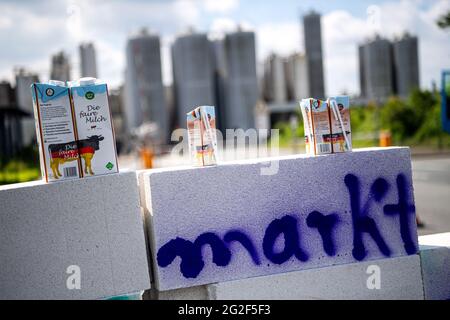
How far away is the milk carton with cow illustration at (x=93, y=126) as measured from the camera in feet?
9.72

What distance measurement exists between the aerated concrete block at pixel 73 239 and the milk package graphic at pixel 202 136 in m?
0.45

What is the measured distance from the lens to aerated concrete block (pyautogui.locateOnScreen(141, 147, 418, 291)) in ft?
9.84

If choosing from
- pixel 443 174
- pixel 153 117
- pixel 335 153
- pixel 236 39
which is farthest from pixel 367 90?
pixel 335 153

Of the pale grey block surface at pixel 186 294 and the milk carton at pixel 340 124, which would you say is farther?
the milk carton at pixel 340 124

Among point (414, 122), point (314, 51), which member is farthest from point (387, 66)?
point (414, 122)

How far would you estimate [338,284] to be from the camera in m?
3.23

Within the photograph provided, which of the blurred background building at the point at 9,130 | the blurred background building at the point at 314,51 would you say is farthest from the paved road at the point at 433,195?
the blurred background building at the point at 314,51

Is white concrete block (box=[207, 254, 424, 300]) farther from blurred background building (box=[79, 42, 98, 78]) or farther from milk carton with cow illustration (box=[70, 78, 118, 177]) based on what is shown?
blurred background building (box=[79, 42, 98, 78])

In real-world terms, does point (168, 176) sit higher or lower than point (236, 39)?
lower

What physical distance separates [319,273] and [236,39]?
65.2 metres

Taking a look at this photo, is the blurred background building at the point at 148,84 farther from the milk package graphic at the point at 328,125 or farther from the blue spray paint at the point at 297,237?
the blue spray paint at the point at 297,237

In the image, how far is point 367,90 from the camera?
62500mm
